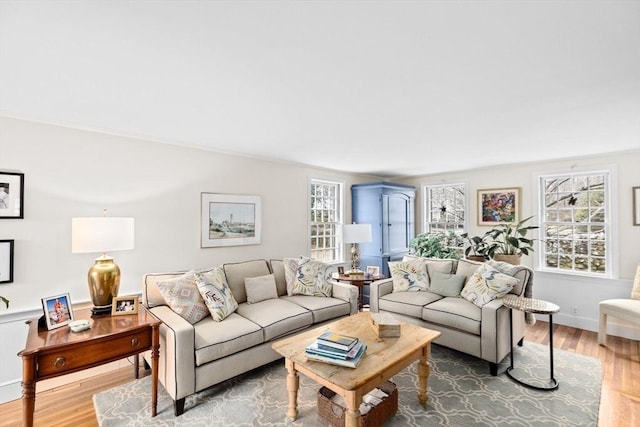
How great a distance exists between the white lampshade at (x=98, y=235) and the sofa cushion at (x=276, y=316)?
1.25 metres

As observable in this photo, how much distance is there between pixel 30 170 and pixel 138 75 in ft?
5.25

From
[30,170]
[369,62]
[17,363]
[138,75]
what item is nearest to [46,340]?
[17,363]

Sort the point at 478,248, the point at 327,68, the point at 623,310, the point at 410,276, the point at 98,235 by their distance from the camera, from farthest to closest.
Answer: the point at 478,248, the point at 410,276, the point at 623,310, the point at 98,235, the point at 327,68

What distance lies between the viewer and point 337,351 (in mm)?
2033

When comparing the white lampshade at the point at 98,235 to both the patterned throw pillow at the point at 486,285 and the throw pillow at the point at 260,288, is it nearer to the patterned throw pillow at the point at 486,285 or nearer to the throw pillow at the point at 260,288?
the throw pillow at the point at 260,288

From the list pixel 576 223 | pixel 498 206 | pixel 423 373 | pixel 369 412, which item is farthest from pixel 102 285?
pixel 576 223

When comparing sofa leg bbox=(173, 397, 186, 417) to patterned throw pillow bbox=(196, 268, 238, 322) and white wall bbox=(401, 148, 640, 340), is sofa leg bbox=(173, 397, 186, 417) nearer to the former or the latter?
patterned throw pillow bbox=(196, 268, 238, 322)

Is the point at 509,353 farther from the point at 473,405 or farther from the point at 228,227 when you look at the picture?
the point at 228,227

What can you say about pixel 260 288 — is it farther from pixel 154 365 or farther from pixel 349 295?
pixel 154 365

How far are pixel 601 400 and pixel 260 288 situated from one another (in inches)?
122

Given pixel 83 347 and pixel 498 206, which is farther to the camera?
pixel 498 206

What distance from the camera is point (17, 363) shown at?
8.32 feet

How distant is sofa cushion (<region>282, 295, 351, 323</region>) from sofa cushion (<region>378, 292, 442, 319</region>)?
46 centimetres

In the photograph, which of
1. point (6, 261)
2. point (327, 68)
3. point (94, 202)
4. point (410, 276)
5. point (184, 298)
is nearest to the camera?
point (327, 68)
